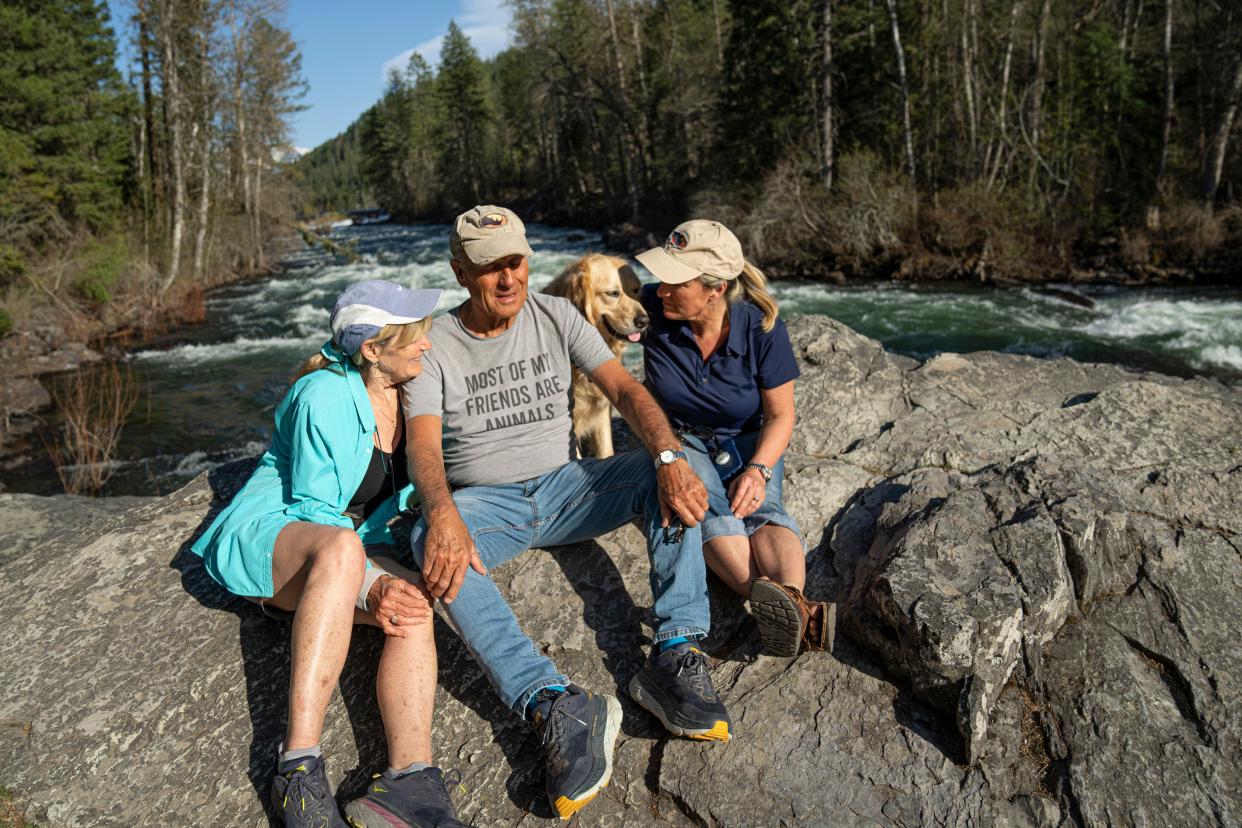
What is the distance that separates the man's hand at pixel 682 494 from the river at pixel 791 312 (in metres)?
7.32

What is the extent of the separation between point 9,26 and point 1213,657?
25.2 metres

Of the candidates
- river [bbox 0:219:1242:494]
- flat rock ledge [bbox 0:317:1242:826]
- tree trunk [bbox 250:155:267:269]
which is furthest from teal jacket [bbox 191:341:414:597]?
tree trunk [bbox 250:155:267:269]

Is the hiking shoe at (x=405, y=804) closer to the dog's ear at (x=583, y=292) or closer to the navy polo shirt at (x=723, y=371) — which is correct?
the navy polo shirt at (x=723, y=371)

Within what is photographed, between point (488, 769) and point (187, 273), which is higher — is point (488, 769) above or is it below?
below

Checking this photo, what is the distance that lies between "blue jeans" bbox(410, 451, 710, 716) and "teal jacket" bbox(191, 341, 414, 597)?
377mm

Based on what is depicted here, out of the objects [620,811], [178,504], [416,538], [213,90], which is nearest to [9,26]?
[213,90]

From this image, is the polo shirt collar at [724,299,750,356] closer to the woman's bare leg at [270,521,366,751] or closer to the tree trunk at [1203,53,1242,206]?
the woman's bare leg at [270,521,366,751]

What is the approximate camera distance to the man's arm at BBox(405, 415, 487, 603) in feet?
9.00

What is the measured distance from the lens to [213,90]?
66.7 ft

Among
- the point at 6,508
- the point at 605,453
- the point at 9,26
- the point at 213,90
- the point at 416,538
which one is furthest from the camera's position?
the point at 213,90

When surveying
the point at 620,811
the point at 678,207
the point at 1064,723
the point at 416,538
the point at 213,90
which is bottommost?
the point at 620,811

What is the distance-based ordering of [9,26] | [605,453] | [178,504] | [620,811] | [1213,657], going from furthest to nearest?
1. [9,26]
2. [605,453]
3. [178,504]
4. [1213,657]
5. [620,811]

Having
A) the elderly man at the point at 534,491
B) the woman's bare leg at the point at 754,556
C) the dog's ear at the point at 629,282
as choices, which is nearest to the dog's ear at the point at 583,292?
the dog's ear at the point at 629,282

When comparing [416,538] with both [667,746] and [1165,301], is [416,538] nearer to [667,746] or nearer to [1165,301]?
[667,746]
